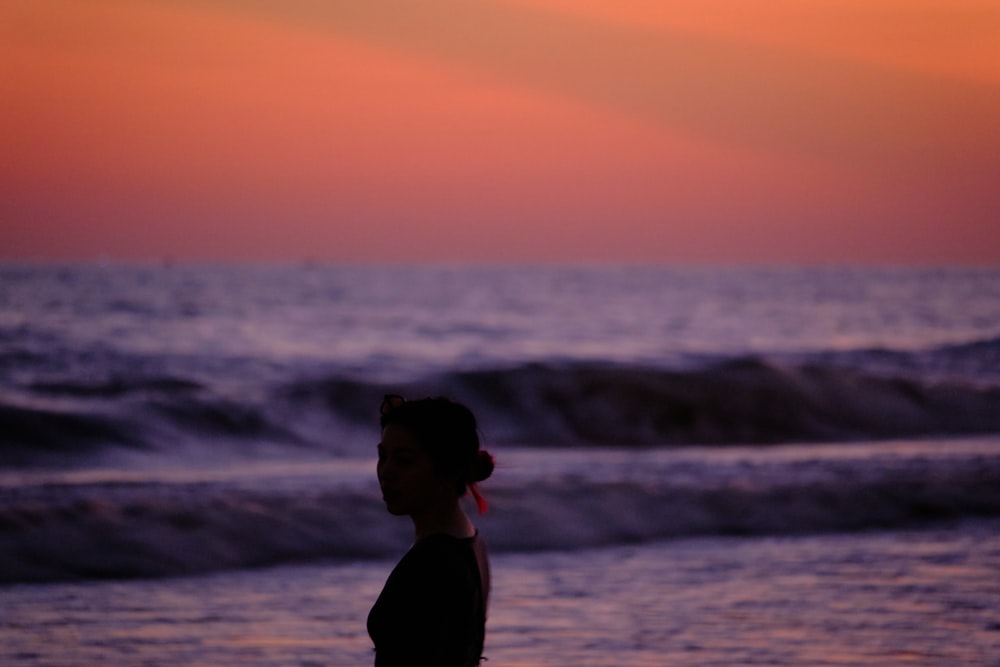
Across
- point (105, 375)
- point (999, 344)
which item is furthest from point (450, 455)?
point (999, 344)

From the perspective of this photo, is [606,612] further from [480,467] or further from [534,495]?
[480,467]

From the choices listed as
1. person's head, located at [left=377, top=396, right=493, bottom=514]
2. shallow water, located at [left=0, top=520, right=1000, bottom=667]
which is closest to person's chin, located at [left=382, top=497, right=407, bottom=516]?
person's head, located at [left=377, top=396, right=493, bottom=514]

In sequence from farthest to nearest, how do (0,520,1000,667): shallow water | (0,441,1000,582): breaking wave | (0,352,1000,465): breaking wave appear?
(0,352,1000,465): breaking wave
(0,441,1000,582): breaking wave
(0,520,1000,667): shallow water

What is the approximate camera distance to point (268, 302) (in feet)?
177

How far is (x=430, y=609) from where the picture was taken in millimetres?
3066

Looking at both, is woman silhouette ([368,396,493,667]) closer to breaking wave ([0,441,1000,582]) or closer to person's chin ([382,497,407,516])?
person's chin ([382,497,407,516])

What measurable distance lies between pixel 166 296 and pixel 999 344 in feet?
101

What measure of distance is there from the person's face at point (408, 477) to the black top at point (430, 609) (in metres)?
0.10

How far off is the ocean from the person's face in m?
4.68

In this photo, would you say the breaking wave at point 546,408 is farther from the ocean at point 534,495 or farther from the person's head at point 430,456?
the person's head at point 430,456

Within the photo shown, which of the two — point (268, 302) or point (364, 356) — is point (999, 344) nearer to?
point (364, 356)

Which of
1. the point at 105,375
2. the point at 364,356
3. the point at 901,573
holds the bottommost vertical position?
the point at 901,573

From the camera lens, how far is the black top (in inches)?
121

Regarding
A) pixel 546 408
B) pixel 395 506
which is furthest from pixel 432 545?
pixel 546 408
